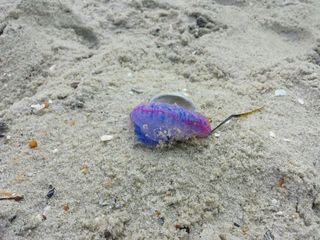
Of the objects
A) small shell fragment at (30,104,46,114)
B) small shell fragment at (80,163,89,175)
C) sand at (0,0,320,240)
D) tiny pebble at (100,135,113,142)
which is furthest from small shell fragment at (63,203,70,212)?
small shell fragment at (30,104,46,114)

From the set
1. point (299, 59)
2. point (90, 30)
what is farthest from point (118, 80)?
point (299, 59)

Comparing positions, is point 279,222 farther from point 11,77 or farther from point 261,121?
point 11,77

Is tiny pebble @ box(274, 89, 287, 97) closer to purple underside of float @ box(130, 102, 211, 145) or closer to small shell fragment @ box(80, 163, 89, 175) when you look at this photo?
purple underside of float @ box(130, 102, 211, 145)

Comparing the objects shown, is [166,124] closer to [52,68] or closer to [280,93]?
[280,93]

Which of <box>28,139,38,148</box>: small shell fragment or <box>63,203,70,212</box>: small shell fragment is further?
<box>28,139,38,148</box>: small shell fragment

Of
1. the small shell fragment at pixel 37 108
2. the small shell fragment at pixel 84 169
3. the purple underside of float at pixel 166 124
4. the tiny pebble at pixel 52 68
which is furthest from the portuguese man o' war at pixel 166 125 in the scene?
the tiny pebble at pixel 52 68

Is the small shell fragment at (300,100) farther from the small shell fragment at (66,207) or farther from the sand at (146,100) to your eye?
the small shell fragment at (66,207)
